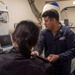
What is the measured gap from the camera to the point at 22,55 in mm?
1158

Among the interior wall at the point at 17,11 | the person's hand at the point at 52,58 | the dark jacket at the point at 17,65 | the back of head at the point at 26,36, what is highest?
the interior wall at the point at 17,11

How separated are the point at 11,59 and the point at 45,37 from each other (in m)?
1.04

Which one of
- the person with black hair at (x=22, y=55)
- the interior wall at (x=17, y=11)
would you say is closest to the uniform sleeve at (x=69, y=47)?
the person with black hair at (x=22, y=55)

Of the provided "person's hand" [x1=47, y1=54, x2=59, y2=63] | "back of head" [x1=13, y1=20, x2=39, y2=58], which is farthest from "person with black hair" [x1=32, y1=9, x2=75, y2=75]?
"back of head" [x1=13, y1=20, x2=39, y2=58]

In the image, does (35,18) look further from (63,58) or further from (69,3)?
(63,58)

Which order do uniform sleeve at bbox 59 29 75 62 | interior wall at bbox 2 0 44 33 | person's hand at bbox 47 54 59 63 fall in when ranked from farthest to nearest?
interior wall at bbox 2 0 44 33, uniform sleeve at bbox 59 29 75 62, person's hand at bbox 47 54 59 63

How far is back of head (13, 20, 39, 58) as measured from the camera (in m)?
1.15

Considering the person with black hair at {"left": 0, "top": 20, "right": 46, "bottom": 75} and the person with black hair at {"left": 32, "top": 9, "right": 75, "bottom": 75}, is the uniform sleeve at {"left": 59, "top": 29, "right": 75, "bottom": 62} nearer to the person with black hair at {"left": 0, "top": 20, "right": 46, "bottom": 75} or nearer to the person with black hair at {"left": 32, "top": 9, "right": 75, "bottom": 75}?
the person with black hair at {"left": 32, "top": 9, "right": 75, "bottom": 75}

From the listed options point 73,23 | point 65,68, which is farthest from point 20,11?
point 65,68

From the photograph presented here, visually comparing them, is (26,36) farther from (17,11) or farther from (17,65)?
(17,11)

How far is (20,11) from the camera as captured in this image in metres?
4.20

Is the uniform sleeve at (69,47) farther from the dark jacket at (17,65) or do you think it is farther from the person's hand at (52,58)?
the dark jacket at (17,65)

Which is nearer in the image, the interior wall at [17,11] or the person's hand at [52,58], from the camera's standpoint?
the person's hand at [52,58]

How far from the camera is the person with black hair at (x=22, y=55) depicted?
3.59 feet
